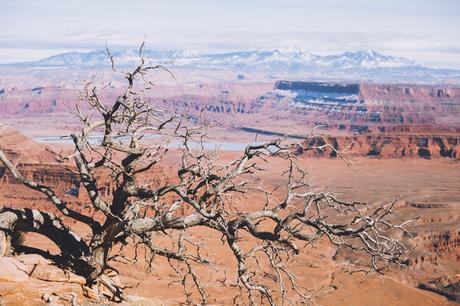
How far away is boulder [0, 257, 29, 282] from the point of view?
8188mm

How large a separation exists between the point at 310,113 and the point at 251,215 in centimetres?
17313

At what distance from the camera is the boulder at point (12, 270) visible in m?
8.19

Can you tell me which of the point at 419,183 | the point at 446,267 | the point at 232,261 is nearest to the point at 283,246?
the point at 232,261

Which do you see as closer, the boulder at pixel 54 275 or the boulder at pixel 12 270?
the boulder at pixel 12 270

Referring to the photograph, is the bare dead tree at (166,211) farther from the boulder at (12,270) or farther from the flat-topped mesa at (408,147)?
the flat-topped mesa at (408,147)

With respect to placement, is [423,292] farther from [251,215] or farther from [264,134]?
[264,134]

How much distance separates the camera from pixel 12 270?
833 cm

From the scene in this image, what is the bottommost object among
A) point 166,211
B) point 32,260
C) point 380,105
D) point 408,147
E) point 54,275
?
point 408,147

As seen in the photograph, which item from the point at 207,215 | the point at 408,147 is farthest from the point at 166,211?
the point at 408,147

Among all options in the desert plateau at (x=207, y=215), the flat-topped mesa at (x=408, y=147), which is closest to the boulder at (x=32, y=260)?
the desert plateau at (x=207, y=215)

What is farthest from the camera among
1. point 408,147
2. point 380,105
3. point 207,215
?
point 380,105

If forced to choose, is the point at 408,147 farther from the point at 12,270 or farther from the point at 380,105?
the point at 12,270

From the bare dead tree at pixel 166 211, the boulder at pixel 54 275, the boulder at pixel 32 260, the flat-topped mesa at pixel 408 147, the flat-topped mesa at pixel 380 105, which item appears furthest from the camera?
the flat-topped mesa at pixel 380 105

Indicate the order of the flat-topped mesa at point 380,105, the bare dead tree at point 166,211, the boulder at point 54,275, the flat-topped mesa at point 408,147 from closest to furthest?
1. the bare dead tree at point 166,211
2. the boulder at point 54,275
3. the flat-topped mesa at point 408,147
4. the flat-topped mesa at point 380,105
